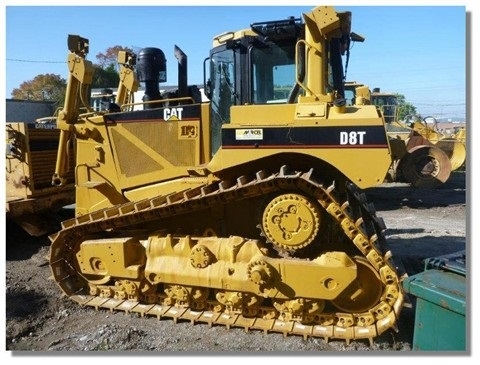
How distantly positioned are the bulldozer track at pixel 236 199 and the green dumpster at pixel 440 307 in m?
0.36

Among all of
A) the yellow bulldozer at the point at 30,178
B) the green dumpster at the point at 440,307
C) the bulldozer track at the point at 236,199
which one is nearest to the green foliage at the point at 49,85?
the yellow bulldozer at the point at 30,178

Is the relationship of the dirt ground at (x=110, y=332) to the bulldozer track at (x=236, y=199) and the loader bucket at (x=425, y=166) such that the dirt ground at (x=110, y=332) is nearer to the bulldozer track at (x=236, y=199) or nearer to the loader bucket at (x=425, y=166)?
the bulldozer track at (x=236, y=199)

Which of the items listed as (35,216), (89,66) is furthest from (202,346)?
(35,216)

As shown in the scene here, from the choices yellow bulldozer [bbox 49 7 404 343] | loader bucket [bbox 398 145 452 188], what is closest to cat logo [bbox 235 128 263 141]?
yellow bulldozer [bbox 49 7 404 343]

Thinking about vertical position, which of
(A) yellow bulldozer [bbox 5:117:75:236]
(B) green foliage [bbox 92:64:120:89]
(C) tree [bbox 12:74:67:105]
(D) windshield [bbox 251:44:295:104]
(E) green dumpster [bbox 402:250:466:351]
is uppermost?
(B) green foliage [bbox 92:64:120:89]

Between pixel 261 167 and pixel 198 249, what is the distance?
3.43 feet

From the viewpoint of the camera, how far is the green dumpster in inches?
127

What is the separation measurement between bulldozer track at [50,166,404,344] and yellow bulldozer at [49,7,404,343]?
13mm

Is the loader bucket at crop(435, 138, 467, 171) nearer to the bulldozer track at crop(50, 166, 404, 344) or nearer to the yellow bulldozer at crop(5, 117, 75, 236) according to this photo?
the bulldozer track at crop(50, 166, 404, 344)

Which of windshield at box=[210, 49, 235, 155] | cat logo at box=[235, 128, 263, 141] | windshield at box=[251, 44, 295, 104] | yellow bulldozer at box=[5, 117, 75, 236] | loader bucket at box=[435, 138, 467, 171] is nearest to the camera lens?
cat logo at box=[235, 128, 263, 141]

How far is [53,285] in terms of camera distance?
5.27 meters

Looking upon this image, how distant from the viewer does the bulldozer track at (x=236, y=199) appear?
12.7ft

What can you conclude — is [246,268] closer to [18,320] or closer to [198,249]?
[198,249]

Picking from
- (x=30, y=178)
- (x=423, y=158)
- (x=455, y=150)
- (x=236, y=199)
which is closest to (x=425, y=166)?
(x=423, y=158)
